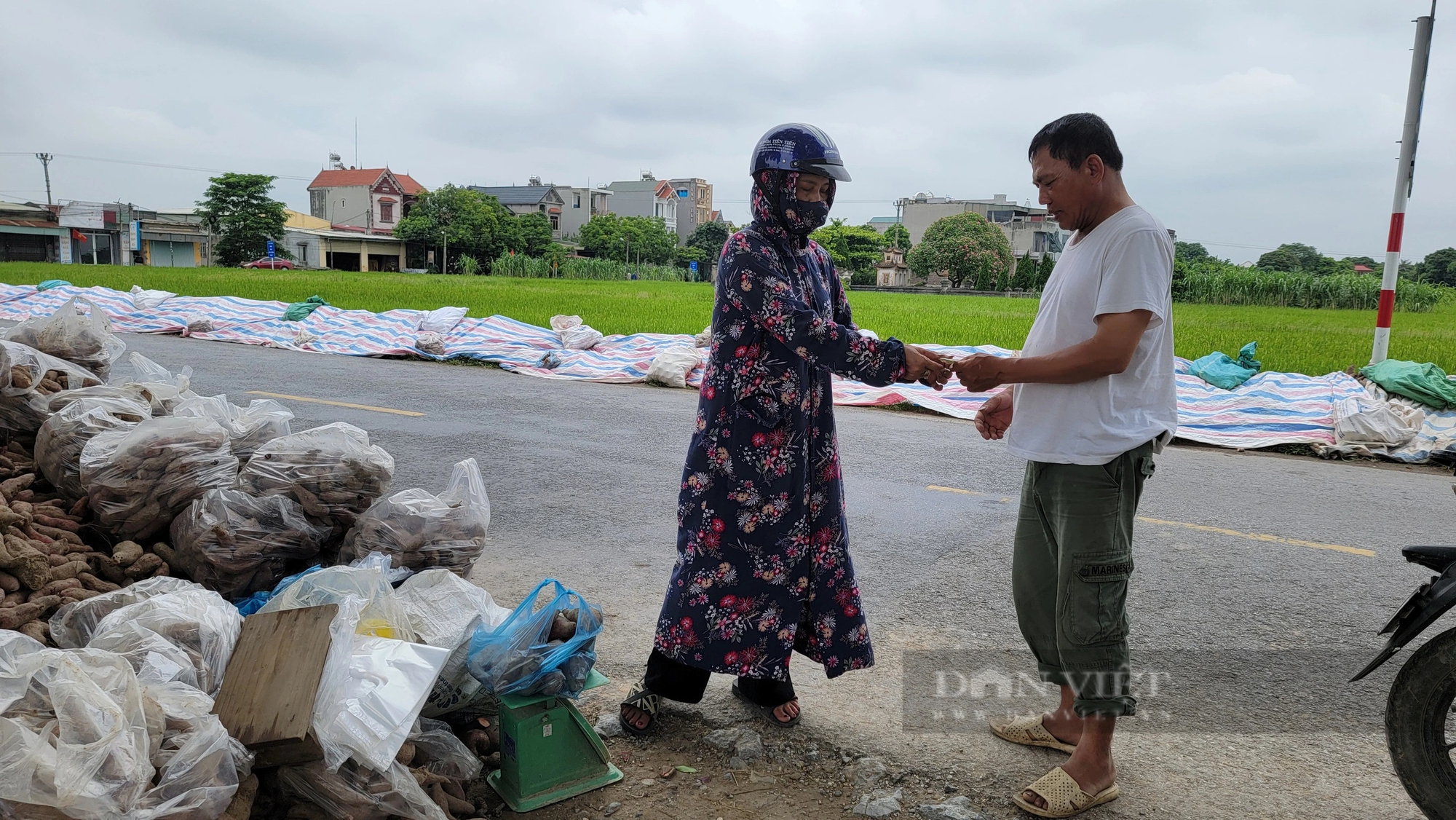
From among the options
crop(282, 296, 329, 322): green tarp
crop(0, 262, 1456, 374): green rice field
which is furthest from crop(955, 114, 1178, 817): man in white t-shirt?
crop(282, 296, 329, 322): green tarp

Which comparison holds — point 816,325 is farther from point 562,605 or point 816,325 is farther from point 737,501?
point 562,605

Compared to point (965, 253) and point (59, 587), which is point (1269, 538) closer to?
point (59, 587)

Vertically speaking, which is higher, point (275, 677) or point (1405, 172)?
point (1405, 172)

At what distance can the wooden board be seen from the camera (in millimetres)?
2150

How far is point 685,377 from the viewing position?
35.4ft

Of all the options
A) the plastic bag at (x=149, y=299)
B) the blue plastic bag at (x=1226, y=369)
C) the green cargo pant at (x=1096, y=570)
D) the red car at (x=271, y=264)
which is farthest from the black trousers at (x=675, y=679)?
the red car at (x=271, y=264)

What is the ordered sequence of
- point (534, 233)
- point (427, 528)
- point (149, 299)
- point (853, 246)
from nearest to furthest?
point (427, 528) → point (149, 299) → point (534, 233) → point (853, 246)

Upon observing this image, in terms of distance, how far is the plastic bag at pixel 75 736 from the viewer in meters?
1.80

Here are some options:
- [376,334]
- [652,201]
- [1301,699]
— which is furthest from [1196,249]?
[1301,699]

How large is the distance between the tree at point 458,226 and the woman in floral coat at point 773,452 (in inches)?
2371

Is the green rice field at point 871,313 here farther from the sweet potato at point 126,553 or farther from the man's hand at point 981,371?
the sweet potato at point 126,553

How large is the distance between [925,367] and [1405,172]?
9170mm

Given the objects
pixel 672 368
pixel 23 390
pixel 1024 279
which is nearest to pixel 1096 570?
pixel 23 390

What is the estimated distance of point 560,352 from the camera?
1235cm
